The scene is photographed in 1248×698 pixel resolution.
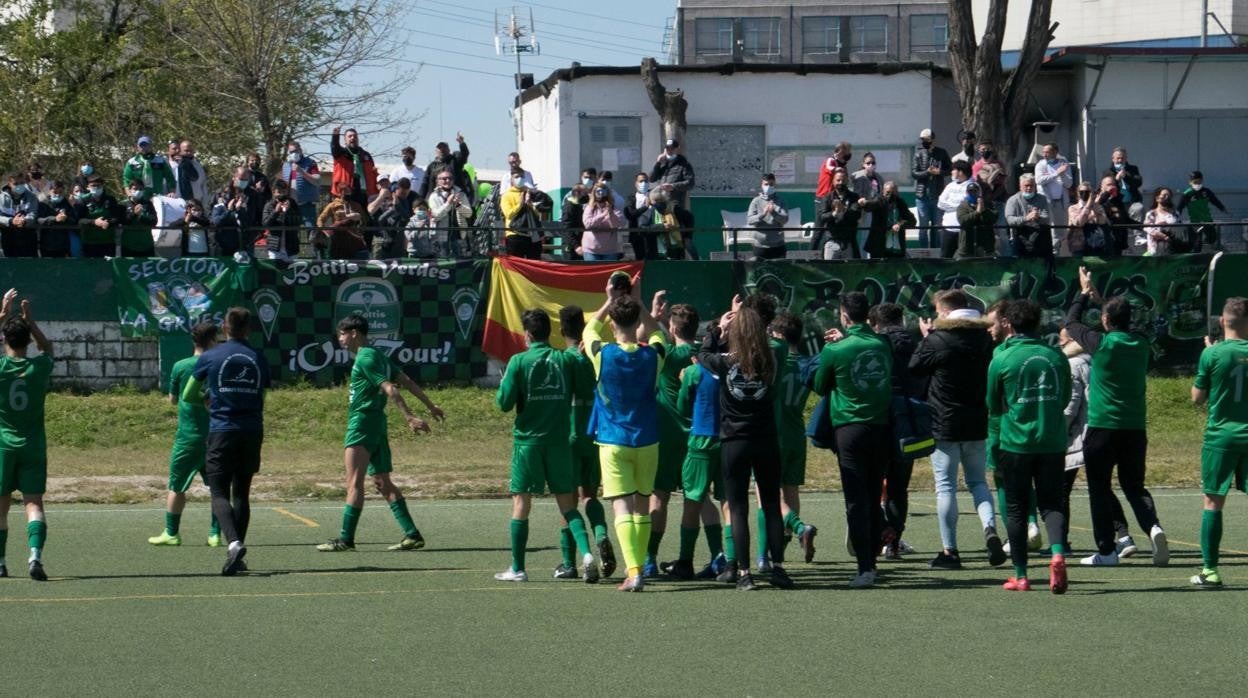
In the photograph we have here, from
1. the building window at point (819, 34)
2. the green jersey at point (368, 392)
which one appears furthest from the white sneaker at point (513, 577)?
the building window at point (819, 34)

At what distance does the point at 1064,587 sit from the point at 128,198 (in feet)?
56.0

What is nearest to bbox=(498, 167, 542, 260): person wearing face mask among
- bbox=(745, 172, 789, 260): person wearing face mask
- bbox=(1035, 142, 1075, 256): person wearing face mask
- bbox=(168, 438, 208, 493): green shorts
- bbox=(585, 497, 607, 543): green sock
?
bbox=(745, 172, 789, 260): person wearing face mask

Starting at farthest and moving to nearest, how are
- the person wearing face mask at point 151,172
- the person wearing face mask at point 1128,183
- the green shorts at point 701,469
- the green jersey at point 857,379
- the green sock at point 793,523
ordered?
1. the person wearing face mask at point 1128,183
2. the person wearing face mask at point 151,172
3. the green sock at point 793,523
4. the green shorts at point 701,469
5. the green jersey at point 857,379

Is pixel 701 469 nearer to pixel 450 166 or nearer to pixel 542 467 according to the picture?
pixel 542 467

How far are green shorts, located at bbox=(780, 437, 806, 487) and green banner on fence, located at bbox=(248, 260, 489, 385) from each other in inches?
477

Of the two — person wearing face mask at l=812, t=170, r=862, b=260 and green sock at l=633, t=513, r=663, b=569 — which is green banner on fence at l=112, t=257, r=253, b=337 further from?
green sock at l=633, t=513, r=663, b=569

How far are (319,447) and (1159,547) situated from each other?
512 inches

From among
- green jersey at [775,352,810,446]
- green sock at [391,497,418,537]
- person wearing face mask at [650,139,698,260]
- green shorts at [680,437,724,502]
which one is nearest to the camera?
green shorts at [680,437,724,502]

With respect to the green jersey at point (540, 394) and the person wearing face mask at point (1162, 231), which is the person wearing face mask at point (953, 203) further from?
the green jersey at point (540, 394)

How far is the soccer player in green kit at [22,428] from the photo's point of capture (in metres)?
12.0

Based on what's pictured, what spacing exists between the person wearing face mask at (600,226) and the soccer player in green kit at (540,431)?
12.3m

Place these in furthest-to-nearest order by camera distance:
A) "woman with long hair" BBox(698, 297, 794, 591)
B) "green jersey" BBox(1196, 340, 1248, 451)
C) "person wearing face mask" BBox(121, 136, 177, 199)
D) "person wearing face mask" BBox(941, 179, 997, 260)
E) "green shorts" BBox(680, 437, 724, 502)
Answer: "person wearing face mask" BBox(941, 179, 997, 260), "person wearing face mask" BBox(121, 136, 177, 199), "green shorts" BBox(680, 437, 724, 502), "green jersey" BBox(1196, 340, 1248, 451), "woman with long hair" BBox(698, 297, 794, 591)

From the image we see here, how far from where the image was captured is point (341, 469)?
20.8 metres

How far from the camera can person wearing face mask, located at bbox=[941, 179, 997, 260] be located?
24484 millimetres
